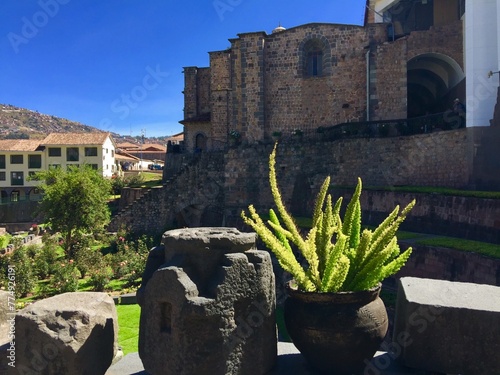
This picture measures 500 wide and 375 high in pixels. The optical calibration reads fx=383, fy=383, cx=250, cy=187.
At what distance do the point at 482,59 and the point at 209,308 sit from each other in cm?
1650

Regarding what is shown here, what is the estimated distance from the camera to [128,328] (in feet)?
30.8

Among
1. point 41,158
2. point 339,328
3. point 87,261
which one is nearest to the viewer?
point 339,328

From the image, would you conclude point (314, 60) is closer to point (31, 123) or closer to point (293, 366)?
point (293, 366)

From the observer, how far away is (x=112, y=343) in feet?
11.7

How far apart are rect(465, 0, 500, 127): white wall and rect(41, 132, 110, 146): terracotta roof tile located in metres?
38.7

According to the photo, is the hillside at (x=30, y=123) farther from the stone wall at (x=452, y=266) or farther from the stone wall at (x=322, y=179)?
the stone wall at (x=452, y=266)

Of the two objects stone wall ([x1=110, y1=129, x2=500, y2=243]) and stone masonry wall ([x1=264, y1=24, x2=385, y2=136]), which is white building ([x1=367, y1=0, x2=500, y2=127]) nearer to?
stone wall ([x1=110, y1=129, x2=500, y2=243])

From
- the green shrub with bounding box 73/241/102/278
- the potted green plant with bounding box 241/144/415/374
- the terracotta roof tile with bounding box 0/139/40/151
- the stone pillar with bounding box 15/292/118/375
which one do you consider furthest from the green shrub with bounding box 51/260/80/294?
the terracotta roof tile with bounding box 0/139/40/151

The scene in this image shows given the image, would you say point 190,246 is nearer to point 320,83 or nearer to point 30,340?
point 30,340

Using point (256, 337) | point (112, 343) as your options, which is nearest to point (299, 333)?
point (256, 337)

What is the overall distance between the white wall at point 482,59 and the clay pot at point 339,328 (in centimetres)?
1448

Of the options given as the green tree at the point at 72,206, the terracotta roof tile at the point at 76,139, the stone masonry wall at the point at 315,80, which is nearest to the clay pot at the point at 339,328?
the green tree at the point at 72,206

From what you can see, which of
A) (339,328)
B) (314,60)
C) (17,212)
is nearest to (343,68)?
(314,60)

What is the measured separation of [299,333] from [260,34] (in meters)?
22.0
